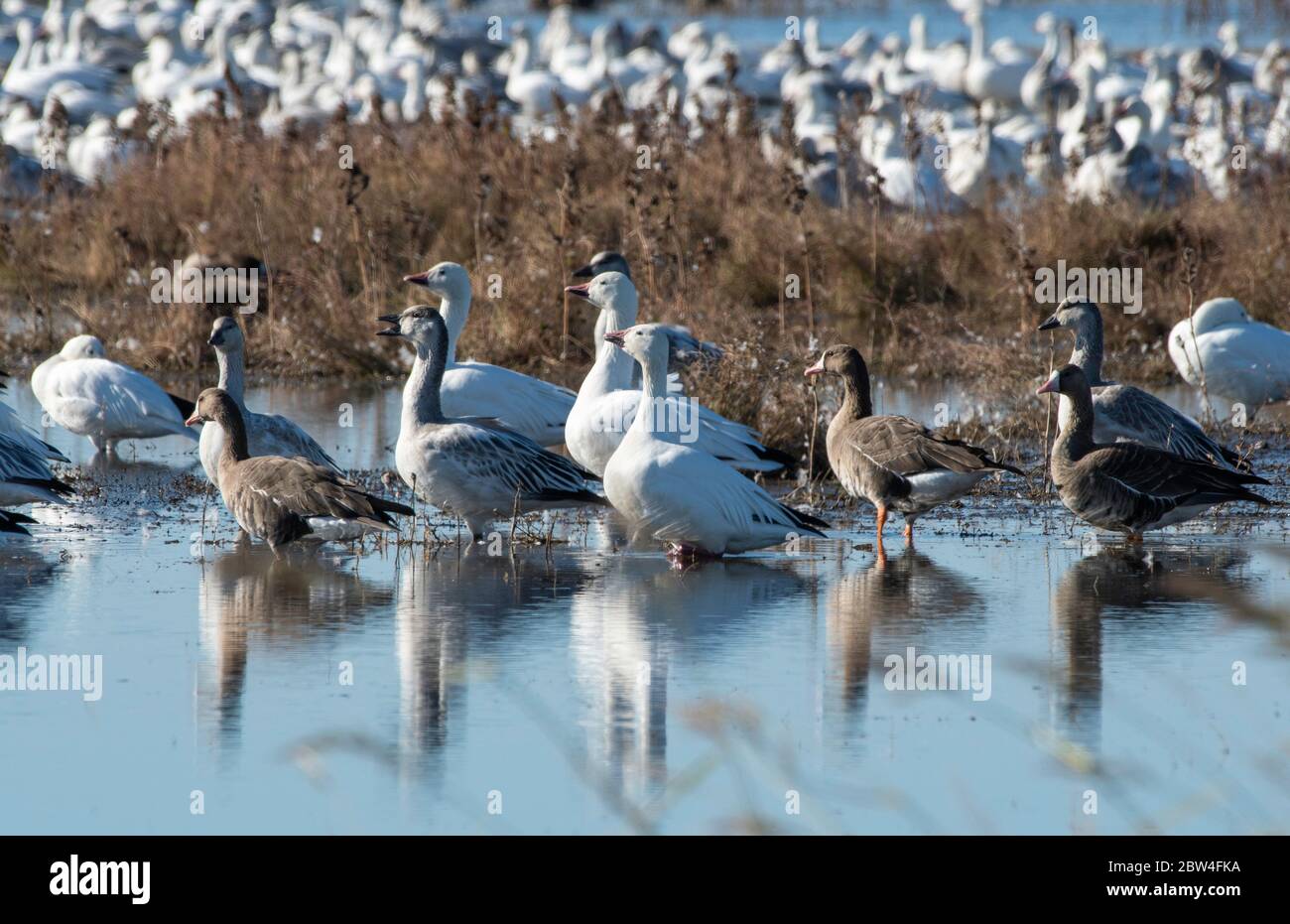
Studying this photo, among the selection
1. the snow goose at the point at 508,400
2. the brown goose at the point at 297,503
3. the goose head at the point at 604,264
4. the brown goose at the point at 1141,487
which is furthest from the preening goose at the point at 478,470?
the goose head at the point at 604,264

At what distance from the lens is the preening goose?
9.19 meters

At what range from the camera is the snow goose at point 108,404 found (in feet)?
38.3

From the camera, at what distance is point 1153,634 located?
24.2ft

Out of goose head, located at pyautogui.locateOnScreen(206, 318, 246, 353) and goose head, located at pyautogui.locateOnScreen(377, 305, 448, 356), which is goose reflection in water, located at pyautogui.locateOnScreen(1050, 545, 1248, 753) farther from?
goose head, located at pyautogui.locateOnScreen(206, 318, 246, 353)

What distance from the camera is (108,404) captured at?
11680mm

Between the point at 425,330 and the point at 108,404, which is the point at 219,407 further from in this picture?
the point at 108,404

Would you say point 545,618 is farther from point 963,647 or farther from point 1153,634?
point 1153,634

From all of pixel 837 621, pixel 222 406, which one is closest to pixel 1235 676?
pixel 837 621

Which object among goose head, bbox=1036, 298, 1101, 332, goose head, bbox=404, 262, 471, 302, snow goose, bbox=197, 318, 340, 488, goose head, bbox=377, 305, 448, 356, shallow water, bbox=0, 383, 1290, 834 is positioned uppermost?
goose head, bbox=404, 262, 471, 302

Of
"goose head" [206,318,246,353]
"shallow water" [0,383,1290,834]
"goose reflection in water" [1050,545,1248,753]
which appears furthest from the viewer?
"goose head" [206,318,246,353]

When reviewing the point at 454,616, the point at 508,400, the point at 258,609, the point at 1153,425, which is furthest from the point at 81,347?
the point at 1153,425

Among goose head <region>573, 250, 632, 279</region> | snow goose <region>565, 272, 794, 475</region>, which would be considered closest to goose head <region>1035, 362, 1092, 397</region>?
snow goose <region>565, 272, 794, 475</region>

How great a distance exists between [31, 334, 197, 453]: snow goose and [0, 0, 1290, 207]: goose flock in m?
1.82

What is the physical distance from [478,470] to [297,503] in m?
0.87
